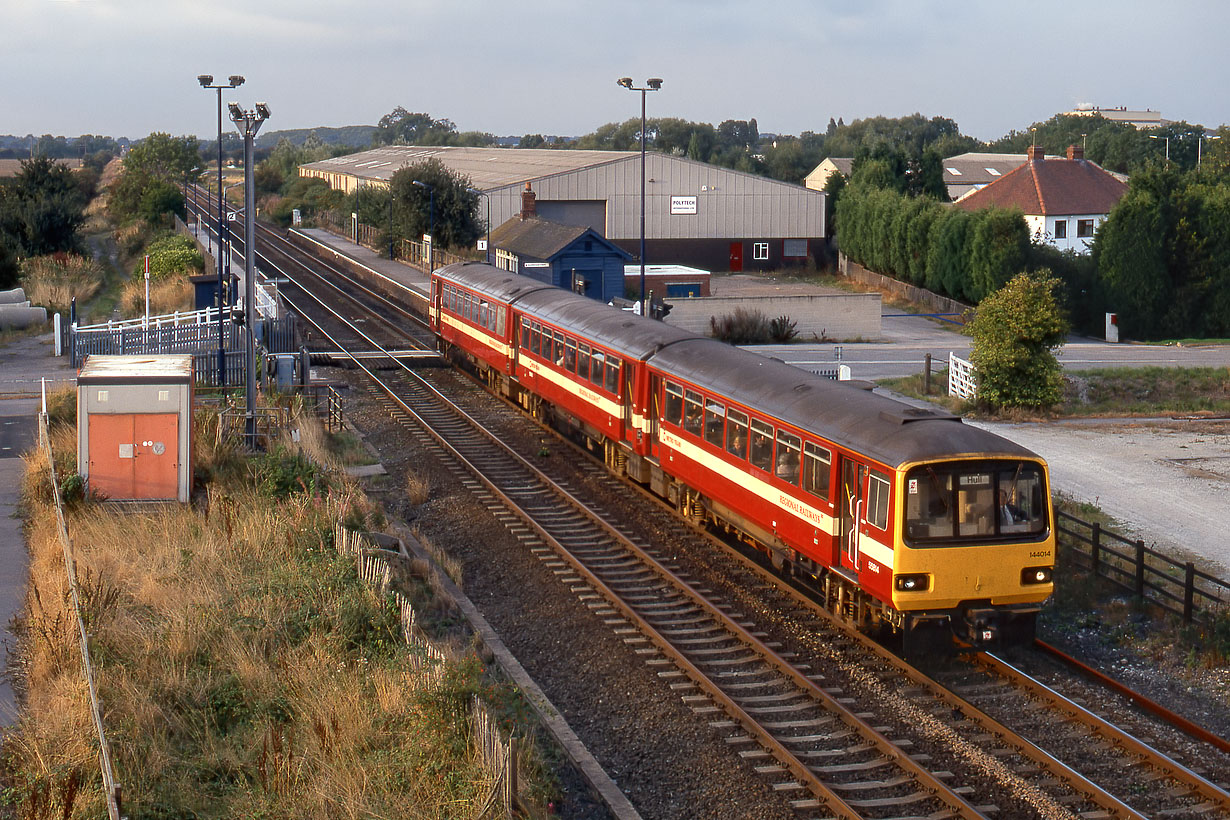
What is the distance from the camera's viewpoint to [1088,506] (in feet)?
64.4

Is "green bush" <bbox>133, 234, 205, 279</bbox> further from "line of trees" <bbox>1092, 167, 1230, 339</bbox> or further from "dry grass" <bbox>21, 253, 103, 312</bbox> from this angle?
"line of trees" <bbox>1092, 167, 1230, 339</bbox>

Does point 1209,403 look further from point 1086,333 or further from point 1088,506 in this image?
point 1086,333

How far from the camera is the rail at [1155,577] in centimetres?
1395

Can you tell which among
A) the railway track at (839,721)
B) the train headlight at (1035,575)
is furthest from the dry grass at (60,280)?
the train headlight at (1035,575)

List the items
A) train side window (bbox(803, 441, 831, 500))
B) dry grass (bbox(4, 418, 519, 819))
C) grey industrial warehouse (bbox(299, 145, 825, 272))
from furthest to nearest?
grey industrial warehouse (bbox(299, 145, 825, 272)) < train side window (bbox(803, 441, 831, 500)) < dry grass (bbox(4, 418, 519, 819))

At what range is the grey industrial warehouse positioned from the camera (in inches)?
2416

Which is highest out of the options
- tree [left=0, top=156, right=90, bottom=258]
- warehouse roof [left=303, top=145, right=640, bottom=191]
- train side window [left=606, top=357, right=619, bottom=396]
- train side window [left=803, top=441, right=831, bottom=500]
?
warehouse roof [left=303, top=145, right=640, bottom=191]

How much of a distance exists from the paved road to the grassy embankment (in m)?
23.0

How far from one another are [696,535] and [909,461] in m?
6.27

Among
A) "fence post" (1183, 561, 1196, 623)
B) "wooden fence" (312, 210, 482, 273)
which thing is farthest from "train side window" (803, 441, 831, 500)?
"wooden fence" (312, 210, 482, 273)

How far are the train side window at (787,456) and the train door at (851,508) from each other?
3.50 feet

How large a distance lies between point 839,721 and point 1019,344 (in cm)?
1899

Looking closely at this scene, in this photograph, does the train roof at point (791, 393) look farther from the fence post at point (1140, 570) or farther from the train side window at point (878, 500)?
the fence post at point (1140, 570)

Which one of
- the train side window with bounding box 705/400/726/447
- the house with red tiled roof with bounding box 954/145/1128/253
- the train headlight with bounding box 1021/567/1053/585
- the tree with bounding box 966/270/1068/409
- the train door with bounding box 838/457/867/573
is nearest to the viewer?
the train headlight with bounding box 1021/567/1053/585
